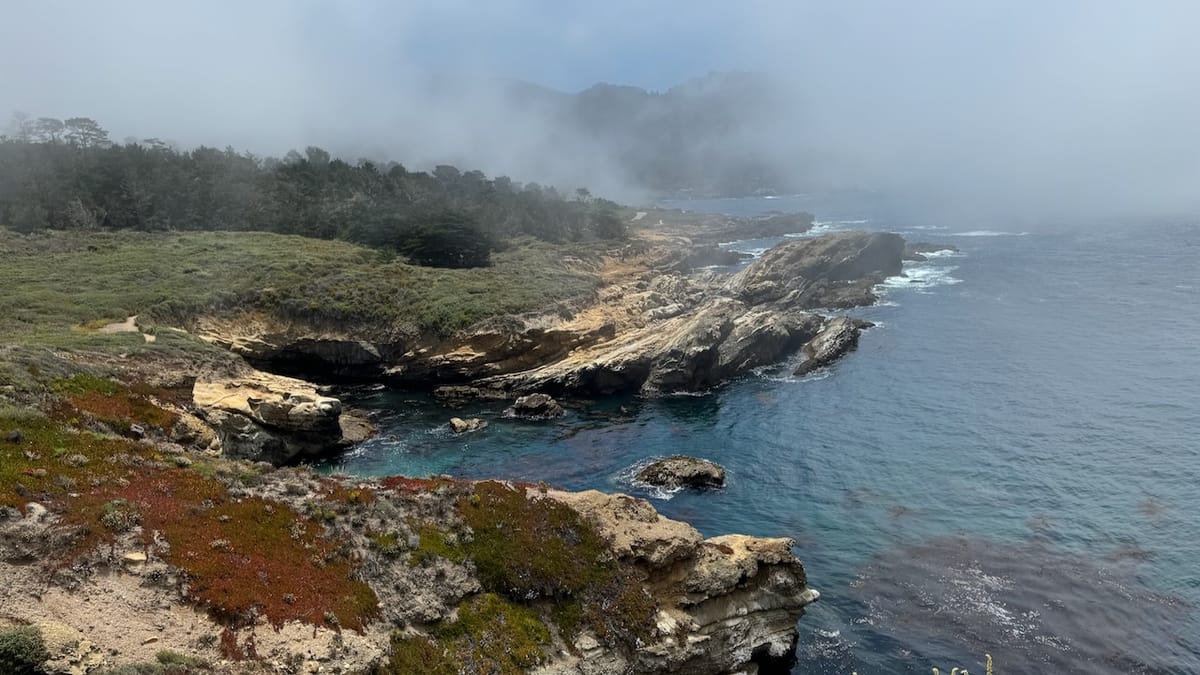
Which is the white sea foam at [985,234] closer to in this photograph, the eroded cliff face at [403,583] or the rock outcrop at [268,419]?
the rock outcrop at [268,419]

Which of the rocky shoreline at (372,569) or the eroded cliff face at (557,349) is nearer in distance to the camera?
the rocky shoreline at (372,569)

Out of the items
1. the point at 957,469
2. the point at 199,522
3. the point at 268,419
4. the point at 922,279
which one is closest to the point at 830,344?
the point at 957,469

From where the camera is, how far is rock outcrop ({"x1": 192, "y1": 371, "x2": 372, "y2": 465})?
129 feet

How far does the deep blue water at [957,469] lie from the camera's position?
1073 inches

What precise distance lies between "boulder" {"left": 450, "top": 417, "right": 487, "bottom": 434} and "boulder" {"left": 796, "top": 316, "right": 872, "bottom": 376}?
90.0 ft

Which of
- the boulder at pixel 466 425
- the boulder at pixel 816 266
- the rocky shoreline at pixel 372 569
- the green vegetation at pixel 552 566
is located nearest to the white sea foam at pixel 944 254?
the boulder at pixel 816 266

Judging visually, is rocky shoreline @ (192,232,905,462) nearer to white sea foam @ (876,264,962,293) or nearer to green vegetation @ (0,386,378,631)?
white sea foam @ (876,264,962,293)

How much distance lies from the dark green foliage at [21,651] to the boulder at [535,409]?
124ft

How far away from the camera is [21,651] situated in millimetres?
15359

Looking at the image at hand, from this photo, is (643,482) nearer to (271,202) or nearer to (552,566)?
(552,566)

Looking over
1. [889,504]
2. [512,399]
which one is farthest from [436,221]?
[889,504]

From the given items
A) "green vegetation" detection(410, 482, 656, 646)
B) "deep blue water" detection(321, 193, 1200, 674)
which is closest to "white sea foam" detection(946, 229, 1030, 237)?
"deep blue water" detection(321, 193, 1200, 674)

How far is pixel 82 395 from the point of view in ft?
99.2

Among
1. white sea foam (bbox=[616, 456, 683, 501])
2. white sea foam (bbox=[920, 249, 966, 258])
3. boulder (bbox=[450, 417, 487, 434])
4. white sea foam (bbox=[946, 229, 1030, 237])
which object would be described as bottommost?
white sea foam (bbox=[616, 456, 683, 501])
